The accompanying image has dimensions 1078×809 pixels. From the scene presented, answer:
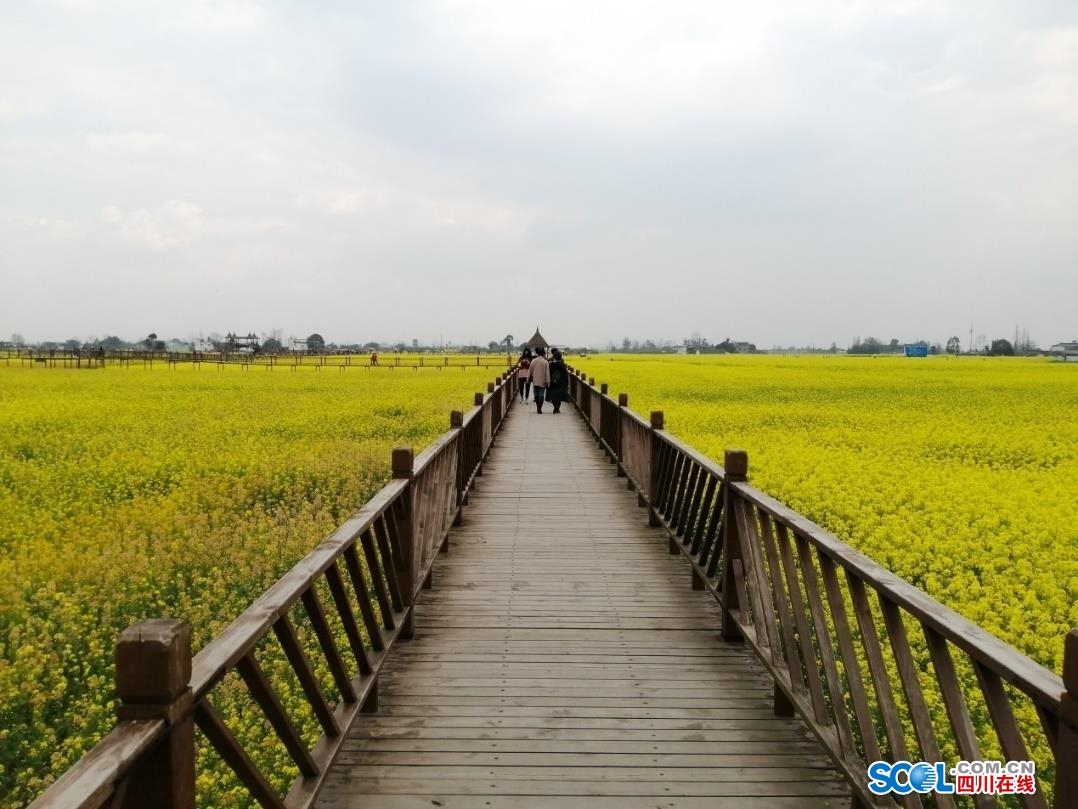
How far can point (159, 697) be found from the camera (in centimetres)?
159

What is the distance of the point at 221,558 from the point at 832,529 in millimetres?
7330

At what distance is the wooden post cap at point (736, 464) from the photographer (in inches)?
165

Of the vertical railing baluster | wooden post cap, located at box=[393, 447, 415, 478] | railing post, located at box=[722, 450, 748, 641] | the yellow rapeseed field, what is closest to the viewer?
wooden post cap, located at box=[393, 447, 415, 478]

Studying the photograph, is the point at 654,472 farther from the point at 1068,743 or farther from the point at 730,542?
the point at 1068,743

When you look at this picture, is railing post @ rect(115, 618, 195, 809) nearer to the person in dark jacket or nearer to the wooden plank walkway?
the wooden plank walkway

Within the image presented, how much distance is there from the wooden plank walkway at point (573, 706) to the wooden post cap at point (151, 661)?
4.96 feet

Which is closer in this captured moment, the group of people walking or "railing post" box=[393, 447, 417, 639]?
"railing post" box=[393, 447, 417, 639]

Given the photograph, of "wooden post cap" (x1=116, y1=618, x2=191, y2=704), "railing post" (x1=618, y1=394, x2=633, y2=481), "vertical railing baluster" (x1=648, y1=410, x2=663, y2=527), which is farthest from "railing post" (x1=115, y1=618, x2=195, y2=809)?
"railing post" (x1=618, y1=394, x2=633, y2=481)

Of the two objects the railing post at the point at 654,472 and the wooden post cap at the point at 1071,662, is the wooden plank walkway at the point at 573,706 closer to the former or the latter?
the railing post at the point at 654,472

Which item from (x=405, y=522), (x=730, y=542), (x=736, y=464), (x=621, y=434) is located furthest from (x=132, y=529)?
(x=736, y=464)

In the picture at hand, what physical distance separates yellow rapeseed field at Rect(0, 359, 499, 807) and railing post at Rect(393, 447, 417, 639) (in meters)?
1.20

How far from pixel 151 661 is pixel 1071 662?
77.4 inches

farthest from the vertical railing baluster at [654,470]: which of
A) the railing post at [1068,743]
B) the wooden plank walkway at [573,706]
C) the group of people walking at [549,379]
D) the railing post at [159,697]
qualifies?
the group of people walking at [549,379]

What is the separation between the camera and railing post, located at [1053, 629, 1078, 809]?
4.99 feet
